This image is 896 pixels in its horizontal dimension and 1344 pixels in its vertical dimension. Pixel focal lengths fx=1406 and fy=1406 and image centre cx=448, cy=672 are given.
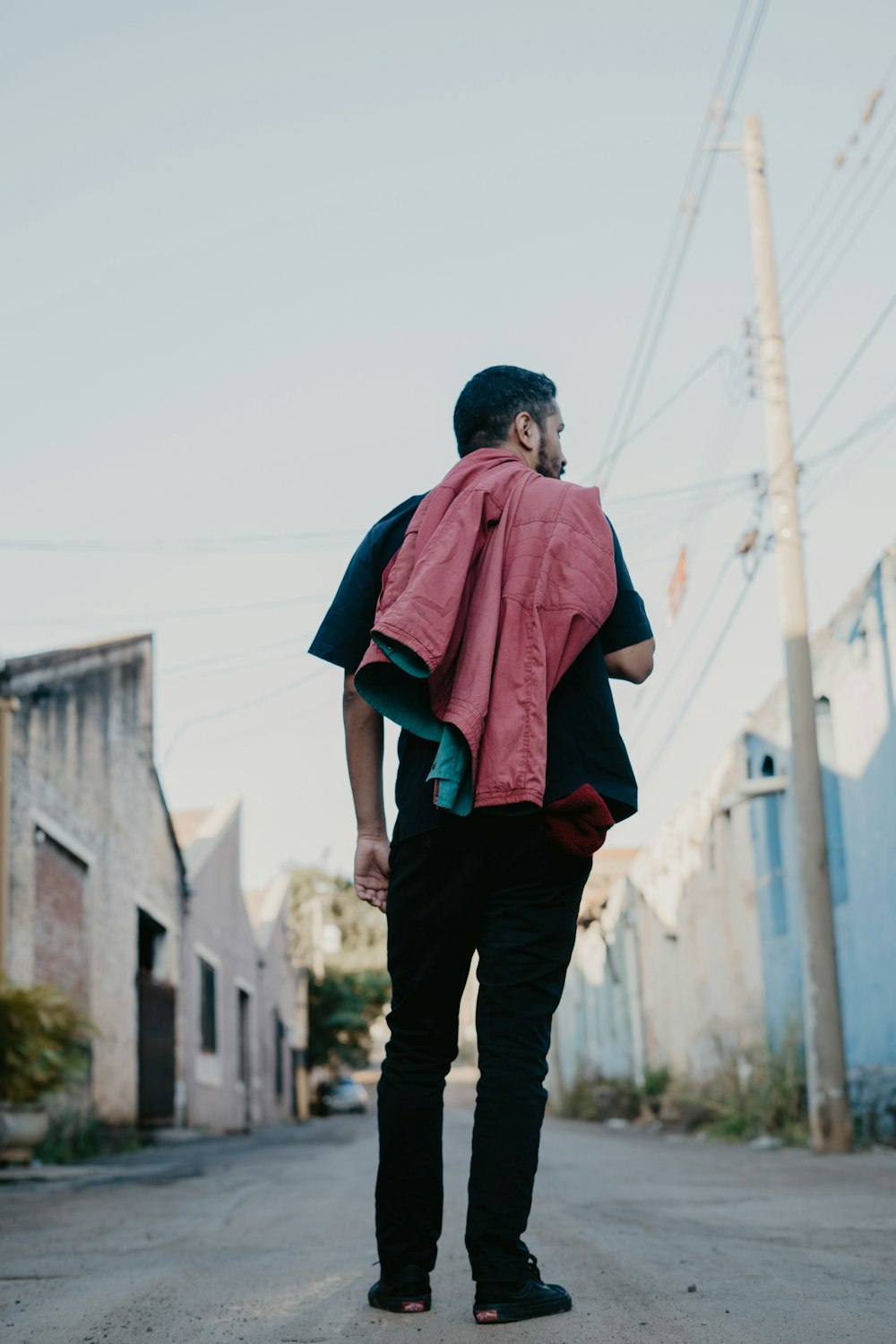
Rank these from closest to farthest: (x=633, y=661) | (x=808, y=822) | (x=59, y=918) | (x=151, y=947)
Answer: (x=633, y=661), (x=808, y=822), (x=59, y=918), (x=151, y=947)

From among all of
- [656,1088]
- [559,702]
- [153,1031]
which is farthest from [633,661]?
[656,1088]

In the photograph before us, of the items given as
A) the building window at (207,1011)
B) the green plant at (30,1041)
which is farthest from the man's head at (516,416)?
the building window at (207,1011)

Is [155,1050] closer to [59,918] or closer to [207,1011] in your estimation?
[59,918]

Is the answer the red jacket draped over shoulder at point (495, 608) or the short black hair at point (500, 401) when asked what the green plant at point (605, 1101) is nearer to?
the short black hair at point (500, 401)

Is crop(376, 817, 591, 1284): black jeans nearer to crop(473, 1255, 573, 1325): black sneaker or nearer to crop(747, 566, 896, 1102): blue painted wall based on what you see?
crop(473, 1255, 573, 1325): black sneaker

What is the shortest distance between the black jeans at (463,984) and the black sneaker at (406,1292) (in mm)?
18

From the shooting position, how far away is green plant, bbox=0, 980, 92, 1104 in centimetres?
824

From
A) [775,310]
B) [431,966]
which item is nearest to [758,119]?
[775,310]

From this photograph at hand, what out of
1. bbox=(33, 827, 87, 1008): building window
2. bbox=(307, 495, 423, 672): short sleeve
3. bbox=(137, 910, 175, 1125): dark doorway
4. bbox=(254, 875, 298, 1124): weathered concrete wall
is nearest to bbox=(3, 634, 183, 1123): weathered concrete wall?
bbox=(33, 827, 87, 1008): building window

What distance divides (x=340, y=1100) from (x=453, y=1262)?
39.1 meters

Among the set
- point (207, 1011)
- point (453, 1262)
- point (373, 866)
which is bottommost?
point (453, 1262)

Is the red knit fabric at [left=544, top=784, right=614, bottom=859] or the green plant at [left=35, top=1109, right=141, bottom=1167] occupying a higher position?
the red knit fabric at [left=544, top=784, right=614, bottom=859]

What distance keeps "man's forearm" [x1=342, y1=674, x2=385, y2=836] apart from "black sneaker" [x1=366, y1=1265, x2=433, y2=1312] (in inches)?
31.8

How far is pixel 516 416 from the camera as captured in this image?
112 inches
